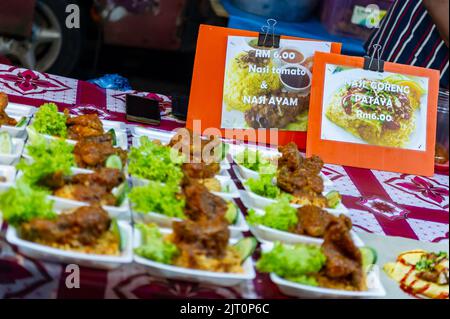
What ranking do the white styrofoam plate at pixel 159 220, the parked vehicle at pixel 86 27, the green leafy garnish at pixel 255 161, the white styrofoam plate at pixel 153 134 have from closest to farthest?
the white styrofoam plate at pixel 159 220, the green leafy garnish at pixel 255 161, the white styrofoam plate at pixel 153 134, the parked vehicle at pixel 86 27

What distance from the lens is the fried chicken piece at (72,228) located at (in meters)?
1.82

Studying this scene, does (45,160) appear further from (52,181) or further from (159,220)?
(159,220)

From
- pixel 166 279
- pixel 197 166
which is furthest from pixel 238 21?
pixel 166 279

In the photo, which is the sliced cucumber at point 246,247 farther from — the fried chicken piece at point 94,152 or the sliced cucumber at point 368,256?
the fried chicken piece at point 94,152

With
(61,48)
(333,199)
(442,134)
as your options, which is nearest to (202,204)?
(333,199)

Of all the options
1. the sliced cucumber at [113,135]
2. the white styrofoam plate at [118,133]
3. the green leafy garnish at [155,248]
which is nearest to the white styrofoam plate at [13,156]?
the white styrofoam plate at [118,133]

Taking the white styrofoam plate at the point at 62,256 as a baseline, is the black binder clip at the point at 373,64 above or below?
above

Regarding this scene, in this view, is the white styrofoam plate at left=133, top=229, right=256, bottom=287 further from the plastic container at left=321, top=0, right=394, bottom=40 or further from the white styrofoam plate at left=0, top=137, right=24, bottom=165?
the plastic container at left=321, top=0, right=394, bottom=40

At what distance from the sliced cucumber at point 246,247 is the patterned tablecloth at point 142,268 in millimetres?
85

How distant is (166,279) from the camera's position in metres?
1.89

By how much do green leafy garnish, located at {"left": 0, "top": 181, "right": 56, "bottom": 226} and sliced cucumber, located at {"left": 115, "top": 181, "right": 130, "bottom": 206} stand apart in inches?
10.1

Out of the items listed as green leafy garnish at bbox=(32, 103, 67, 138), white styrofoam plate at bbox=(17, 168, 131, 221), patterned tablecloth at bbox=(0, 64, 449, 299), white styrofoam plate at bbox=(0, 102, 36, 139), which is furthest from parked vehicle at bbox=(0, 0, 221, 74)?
white styrofoam plate at bbox=(17, 168, 131, 221)

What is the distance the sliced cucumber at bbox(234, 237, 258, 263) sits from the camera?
78.4 inches

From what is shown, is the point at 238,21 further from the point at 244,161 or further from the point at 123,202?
the point at 123,202
